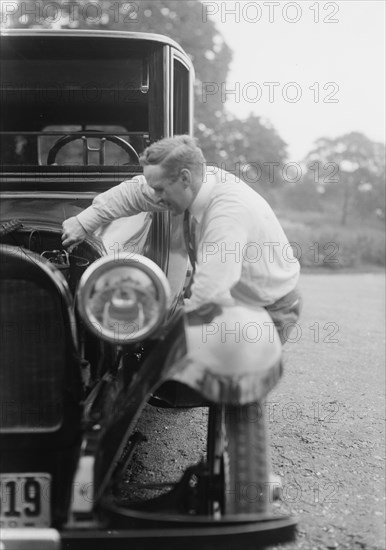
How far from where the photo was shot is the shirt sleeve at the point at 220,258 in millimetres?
1954

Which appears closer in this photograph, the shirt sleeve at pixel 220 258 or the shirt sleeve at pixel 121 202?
the shirt sleeve at pixel 220 258

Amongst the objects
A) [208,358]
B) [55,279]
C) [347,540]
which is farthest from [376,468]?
[55,279]

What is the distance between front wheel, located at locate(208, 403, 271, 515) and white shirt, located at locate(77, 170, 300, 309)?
395mm

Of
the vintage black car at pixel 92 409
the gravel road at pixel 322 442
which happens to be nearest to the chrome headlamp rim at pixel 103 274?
the vintage black car at pixel 92 409

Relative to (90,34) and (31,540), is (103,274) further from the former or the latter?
(90,34)

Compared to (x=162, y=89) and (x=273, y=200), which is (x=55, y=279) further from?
(x=273, y=200)

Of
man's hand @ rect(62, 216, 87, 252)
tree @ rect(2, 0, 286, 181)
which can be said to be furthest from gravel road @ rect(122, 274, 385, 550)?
tree @ rect(2, 0, 286, 181)

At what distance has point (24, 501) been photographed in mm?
1921

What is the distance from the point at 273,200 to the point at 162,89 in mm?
15888

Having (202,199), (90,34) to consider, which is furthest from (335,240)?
(202,199)

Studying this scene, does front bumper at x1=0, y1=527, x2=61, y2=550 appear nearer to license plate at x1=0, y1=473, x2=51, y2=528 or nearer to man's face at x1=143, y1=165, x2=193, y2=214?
license plate at x1=0, y1=473, x2=51, y2=528

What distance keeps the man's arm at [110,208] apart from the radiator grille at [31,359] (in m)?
0.50

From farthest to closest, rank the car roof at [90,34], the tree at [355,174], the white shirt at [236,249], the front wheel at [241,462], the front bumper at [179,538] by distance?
the tree at [355,174] < the car roof at [90,34] < the white shirt at [236,249] < the front wheel at [241,462] < the front bumper at [179,538]

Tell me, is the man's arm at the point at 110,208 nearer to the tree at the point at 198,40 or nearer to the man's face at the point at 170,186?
the man's face at the point at 170,186
